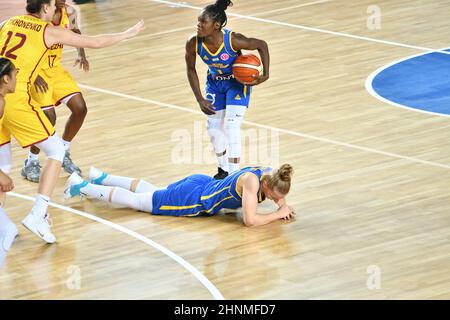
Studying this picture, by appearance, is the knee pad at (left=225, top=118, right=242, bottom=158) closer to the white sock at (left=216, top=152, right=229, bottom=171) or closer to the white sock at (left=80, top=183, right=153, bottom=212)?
the white sock at (left=216, top=152, right=229, bottom=171)

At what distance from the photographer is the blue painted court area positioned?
12.1 meters

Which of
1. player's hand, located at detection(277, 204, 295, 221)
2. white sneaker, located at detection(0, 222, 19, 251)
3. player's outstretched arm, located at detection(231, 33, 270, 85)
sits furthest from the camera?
player's outstretched arm, located at detection(231, 33, 270, 85)

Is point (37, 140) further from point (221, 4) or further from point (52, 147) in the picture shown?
point (221, 4)

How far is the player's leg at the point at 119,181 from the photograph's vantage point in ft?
31.1

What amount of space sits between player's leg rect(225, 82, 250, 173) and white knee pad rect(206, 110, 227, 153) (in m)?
0.12

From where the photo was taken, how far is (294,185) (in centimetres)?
980

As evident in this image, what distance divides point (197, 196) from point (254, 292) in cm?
167

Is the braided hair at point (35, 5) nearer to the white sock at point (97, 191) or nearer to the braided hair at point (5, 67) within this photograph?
the braided hair at point (5, 67)

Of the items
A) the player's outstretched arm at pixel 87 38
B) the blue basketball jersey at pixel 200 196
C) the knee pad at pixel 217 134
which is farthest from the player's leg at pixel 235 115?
the player's outstretched arm at pixel 87 38

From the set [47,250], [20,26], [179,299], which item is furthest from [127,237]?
[20,26]

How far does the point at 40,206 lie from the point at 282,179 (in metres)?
1.96

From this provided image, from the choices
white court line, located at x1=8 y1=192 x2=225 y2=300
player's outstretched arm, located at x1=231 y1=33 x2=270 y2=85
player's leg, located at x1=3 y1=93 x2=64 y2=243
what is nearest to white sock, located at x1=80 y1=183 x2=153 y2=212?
white court line, located at x1=8 y1=192 x2=225 y2=300

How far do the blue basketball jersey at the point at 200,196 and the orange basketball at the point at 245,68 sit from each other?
113cm

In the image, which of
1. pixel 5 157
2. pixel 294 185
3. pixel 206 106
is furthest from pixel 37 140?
pixel 294 185
